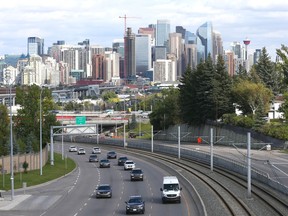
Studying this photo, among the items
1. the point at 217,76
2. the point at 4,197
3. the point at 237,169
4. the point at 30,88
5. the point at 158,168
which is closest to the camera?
the point at 4,197

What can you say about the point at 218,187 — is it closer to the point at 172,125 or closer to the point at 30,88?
the point at 30,88

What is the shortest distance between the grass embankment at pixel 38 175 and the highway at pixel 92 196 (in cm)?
152

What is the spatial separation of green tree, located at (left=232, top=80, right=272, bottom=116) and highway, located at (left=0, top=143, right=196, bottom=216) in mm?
47738

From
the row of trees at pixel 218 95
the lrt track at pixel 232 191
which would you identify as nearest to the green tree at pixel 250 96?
the row of trees at pixel 218 95

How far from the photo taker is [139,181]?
243 feet

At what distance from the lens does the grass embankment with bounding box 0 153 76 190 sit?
71.2 metres

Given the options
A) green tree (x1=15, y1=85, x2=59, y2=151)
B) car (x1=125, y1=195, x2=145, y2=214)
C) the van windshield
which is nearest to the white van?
the van windshield

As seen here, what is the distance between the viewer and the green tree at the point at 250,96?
13200 cm

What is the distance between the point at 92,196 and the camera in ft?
200

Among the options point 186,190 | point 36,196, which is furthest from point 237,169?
point 36,196

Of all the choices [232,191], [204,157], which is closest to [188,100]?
[204,157]

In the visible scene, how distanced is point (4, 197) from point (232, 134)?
235 ft

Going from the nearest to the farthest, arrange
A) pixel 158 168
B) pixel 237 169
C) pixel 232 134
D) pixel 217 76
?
1. pixel 237 169
2. pixel 158 168
3. pixel 232 134
4. pixel 217 76

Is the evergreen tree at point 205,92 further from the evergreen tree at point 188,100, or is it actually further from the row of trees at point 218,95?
the evergreen tree at point 188,100
